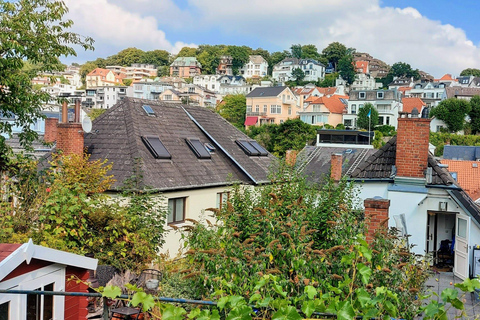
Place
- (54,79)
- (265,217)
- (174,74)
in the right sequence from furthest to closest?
(174,74)
(54,79)
(265,217)

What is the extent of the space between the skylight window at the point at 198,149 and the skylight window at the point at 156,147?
5.89 feet

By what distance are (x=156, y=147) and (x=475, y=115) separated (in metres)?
67.6

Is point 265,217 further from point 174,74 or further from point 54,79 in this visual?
point 174,74

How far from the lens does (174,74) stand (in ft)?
515

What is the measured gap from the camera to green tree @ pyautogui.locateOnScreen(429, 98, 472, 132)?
7125 cm

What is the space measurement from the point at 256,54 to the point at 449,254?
158239 mm

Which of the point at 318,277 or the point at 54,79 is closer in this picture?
the point at 318,277

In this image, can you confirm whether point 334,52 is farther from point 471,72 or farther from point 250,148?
point 250,148

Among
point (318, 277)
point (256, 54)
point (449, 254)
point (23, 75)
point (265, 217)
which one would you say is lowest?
point (449, 254)

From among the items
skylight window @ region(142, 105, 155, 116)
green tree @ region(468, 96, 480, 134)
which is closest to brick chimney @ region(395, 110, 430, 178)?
skylight window @ region(142, 105, 155, 116)

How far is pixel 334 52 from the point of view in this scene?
154 metres

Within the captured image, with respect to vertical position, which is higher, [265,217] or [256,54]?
[256,54]

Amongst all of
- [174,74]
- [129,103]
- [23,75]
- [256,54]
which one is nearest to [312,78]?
[256,54]

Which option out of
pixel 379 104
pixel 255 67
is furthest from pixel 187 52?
pixel 379 104
